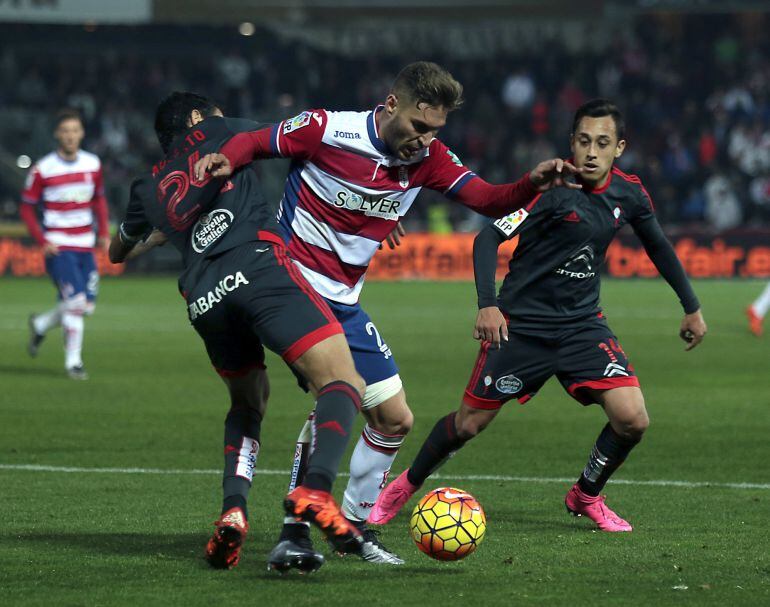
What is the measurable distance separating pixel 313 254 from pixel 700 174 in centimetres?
2590

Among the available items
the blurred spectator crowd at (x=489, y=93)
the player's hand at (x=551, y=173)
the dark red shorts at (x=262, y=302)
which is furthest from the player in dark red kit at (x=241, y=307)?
the blurred spectator crowd at (x=489, y=93)

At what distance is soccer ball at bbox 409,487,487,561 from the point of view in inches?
224

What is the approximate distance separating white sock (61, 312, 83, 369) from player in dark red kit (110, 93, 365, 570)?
7.58 m

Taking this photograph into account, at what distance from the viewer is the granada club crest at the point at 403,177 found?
Result: 5977 mm

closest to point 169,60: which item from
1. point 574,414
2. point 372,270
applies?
point 372,270

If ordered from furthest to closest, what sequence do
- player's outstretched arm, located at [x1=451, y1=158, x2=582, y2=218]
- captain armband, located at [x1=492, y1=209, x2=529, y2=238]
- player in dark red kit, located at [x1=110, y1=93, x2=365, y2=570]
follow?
captain armband, located at [x1=492, y1=209, x2=529, y2=238] → player's outstretched arm, located at [x1=451, y1=158, x2=582, y2=218] → player in dark red kit, located at [x1=110, y1=93, x2=365, y2=570]

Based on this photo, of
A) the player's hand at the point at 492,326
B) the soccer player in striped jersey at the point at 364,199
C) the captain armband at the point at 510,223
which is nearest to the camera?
the soccer player in striped jersey at the point at 364,199

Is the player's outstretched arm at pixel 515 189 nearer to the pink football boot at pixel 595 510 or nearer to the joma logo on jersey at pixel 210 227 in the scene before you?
the joma logo on jersey at pixel 210 227

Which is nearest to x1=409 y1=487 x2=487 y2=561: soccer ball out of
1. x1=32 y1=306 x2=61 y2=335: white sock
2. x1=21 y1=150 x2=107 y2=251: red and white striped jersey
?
x1=21 y1=150 x2=107 y2=251: red and white striped jersey

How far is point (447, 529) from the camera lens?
5.68 metres

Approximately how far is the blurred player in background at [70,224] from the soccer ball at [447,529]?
8307 mm

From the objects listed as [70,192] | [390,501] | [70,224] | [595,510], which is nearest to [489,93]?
[70,192]

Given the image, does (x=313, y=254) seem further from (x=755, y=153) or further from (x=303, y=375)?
(x=755, y=153)

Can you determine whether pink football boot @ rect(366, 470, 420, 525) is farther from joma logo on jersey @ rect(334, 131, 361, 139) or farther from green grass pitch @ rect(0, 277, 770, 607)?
joma logo on jersey @ rect(334, 131, 361, 139)
